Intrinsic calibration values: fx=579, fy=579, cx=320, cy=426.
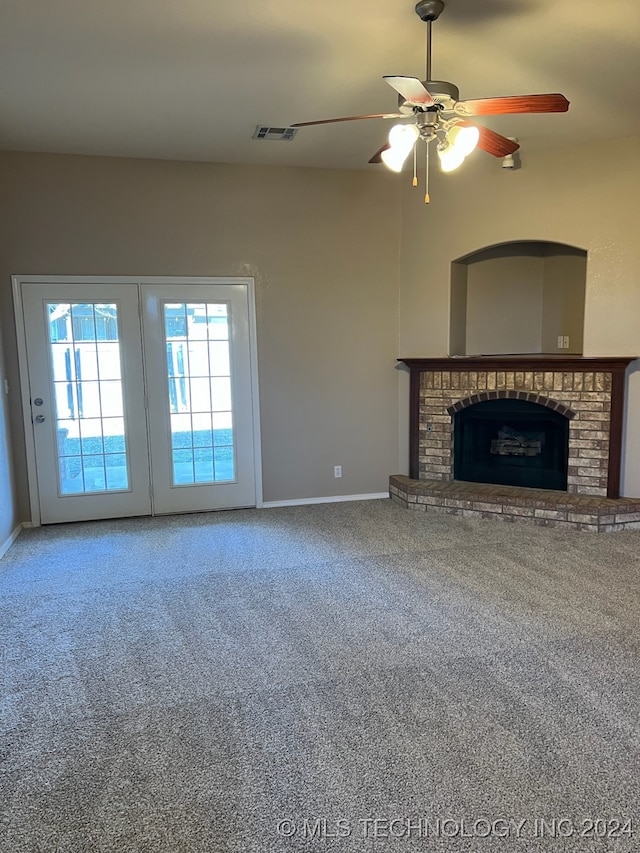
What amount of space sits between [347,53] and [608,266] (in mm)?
2722

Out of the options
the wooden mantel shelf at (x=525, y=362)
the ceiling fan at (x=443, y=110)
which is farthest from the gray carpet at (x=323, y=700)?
the ceiling fan at (x=443, y=110)

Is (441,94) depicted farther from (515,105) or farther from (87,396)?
(87,396)

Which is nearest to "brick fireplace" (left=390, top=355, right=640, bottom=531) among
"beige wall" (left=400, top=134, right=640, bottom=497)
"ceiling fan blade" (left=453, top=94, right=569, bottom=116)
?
"beige wall" (left=400, top=134, right=640, bottom=497)

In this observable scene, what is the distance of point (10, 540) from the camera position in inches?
174

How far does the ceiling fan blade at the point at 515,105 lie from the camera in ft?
8.00

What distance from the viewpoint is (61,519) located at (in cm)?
489

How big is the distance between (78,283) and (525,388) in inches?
149

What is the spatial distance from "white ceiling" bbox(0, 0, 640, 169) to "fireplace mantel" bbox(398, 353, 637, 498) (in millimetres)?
1723

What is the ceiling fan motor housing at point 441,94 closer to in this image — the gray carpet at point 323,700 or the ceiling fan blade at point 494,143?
the ceiling fan blade at point 494,143

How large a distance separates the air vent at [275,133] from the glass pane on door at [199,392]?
54.4 inches

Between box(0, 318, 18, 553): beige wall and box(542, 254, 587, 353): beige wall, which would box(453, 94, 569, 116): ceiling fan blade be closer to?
box(542, 254, 587, 353): beige wall

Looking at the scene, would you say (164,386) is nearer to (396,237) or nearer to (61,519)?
(61,519)

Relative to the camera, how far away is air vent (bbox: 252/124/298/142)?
410 cm

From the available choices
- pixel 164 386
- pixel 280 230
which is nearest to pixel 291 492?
pixel 164 386
